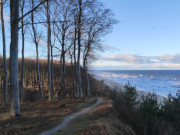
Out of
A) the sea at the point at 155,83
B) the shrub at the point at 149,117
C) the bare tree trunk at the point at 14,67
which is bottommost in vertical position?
the sea at the point at 155,83

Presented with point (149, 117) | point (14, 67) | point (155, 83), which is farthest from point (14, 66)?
point (155, 83)

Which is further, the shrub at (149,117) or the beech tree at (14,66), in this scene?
the shrub at (149,117)

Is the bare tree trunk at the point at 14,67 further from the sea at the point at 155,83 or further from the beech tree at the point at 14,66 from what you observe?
the sea at the point at 155,83

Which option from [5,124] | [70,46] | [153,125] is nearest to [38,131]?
[5,124]

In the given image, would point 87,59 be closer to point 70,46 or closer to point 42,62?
point 70,46

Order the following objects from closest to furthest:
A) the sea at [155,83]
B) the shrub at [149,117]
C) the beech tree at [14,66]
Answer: the beech tree at [14,66] → the shrub at [149,117] → the sea at [155,83]

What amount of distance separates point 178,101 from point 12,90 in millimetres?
12184

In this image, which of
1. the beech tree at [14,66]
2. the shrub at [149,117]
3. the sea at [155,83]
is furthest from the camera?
the sea at [155,83]

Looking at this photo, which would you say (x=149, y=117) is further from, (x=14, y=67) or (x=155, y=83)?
(x=155, y=83)

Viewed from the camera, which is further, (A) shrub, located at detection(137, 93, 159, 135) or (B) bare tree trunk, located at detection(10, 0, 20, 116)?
(A) shrub, located at detection(137, 93, 159, 135)

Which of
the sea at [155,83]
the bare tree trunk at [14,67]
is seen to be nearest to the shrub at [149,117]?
the sea at [155,83]

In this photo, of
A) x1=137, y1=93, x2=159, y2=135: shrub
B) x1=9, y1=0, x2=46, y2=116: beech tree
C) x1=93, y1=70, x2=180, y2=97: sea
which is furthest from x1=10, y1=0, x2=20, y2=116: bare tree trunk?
x1=93, y1=70, x2=180, y2=97: sea

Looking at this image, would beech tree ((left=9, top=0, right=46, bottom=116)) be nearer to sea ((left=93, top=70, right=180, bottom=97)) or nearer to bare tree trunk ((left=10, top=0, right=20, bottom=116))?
bare tree trunk ((left=10, top=0, right=20, bottom=116))

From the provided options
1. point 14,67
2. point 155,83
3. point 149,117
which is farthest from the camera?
point 155,83
